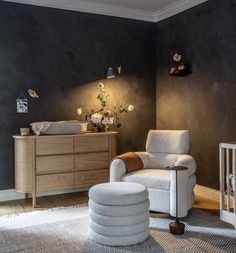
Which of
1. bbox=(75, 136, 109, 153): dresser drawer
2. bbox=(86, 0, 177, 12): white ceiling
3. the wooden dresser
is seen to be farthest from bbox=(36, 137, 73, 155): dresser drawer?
bbox=(86, 0, 177, 12): white ceiling

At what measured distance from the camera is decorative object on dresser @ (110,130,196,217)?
311cm

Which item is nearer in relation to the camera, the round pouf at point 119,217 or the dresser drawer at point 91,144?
the round pouf at point 119,217

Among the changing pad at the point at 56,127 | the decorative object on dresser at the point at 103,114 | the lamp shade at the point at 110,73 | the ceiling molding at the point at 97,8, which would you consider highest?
the ceiling molding at the point at 97,8

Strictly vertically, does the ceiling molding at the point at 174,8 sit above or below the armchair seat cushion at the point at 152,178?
above

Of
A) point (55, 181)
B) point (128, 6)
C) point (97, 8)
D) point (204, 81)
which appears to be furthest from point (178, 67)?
point (55, 181)

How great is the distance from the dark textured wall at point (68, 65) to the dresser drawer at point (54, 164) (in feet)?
1.84

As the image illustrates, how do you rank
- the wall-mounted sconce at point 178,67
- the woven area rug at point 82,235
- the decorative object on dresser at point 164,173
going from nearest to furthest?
the woven area rug at point 82,235
the decorative object on dresser at point 164,173
the wall-mounted sconce at point 178,67

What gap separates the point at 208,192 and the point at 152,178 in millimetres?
1209

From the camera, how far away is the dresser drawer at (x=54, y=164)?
3.71 metres

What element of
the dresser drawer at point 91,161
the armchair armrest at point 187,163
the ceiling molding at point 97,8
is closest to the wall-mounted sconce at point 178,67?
the ceiling molding at point 97,8

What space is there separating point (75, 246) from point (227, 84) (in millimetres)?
2598

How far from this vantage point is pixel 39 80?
4.14 metres

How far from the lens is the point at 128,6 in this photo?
4.54 m

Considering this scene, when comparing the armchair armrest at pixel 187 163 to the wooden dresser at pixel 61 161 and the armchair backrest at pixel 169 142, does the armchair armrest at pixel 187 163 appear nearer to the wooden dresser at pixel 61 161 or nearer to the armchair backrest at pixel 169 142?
the armchair backrest at pixel 169 142
